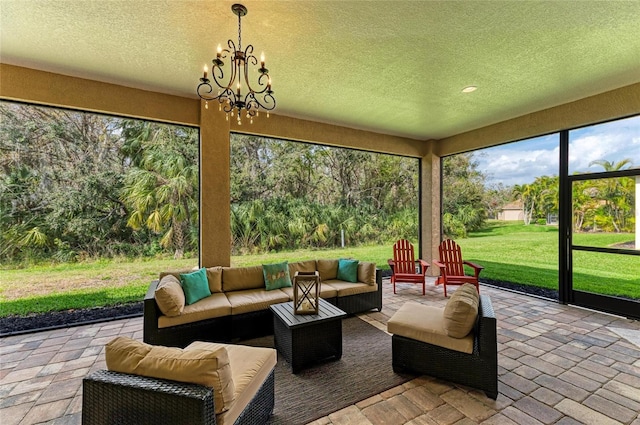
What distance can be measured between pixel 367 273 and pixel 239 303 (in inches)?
74.7

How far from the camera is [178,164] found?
15.5 ft

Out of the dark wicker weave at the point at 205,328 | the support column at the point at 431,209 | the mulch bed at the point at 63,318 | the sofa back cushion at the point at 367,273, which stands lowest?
the mulch bed at the point at 63,318

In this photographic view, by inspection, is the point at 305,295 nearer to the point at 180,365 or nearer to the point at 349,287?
the point at 349,287

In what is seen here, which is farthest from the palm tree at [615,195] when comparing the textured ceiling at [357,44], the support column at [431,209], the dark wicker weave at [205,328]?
the dark wicker weave at [205,328]

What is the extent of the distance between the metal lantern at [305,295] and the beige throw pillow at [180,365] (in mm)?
1305

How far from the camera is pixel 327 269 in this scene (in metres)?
4.19

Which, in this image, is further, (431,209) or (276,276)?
(431,209)

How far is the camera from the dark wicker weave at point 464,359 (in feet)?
6.94

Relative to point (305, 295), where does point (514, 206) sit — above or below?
above

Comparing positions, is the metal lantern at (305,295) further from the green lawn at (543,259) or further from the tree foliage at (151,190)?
the green lawn at (543,259)

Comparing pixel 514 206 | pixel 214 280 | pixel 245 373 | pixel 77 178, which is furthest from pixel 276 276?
pixel 514 206

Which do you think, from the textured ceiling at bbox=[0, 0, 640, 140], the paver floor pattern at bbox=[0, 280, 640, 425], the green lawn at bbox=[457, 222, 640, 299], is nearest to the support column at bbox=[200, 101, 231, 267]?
the textured ceiling at bbox=[0, 0, 640, 140]

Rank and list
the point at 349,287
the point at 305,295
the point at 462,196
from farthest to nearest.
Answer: the point at 462,196 < the point at 349,287 < the point at 305,295

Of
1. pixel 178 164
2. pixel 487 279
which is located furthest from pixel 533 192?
pixel 178 164
